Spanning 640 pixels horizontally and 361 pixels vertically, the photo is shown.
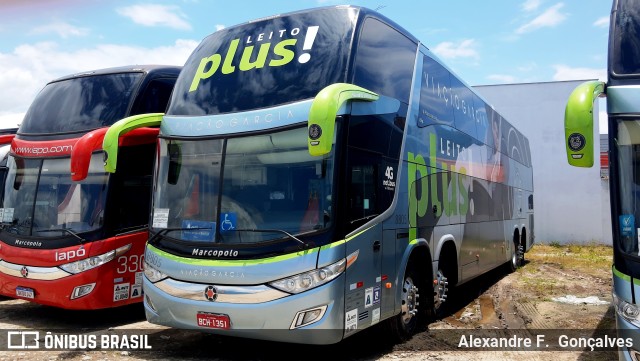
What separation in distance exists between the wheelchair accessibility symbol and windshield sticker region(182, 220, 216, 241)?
11 centimetres

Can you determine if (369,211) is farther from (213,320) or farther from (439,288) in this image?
(439,288)

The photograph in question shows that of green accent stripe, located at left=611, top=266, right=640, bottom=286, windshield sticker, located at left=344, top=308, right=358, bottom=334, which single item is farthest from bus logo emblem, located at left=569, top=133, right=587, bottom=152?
windshield sticker, located at left=344, top=308, right=358, bottom=334

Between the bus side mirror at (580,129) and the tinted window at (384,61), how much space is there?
2.30m

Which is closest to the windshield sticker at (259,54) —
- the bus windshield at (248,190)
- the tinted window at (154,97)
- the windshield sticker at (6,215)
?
the bus windshield at (248,190)

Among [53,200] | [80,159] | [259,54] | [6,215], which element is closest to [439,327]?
[259,54]

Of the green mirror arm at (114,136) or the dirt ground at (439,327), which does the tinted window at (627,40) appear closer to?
the dirt ground at (439,327)

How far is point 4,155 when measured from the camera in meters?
12.0

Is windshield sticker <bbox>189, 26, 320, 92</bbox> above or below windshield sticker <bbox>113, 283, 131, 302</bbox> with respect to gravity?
above

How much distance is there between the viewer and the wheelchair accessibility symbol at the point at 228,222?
584 cm

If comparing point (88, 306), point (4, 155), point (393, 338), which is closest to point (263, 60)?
point (393, 338)

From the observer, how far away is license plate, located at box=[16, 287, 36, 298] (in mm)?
7910

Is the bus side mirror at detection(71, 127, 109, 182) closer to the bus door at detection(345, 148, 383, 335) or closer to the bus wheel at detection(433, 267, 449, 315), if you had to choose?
the bus door at detection(345, 148, 383, 335)

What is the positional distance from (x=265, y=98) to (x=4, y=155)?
8732 mm

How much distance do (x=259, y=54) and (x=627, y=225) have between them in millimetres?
4298
